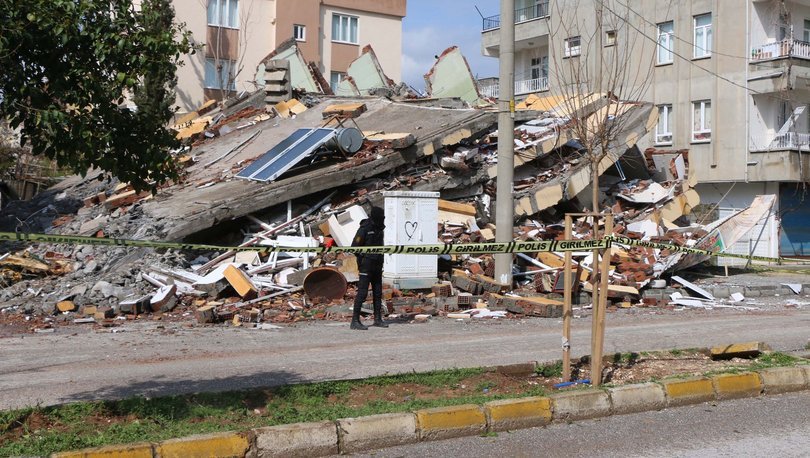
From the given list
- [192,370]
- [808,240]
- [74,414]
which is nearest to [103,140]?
[74,414]

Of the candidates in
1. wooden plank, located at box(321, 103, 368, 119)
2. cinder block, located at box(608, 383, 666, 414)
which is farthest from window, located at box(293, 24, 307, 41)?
cinder block, located at box(608, 383, 666, 414)

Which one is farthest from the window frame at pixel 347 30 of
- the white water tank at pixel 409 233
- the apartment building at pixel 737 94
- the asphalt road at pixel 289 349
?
the asphalt road at pixel 289 349

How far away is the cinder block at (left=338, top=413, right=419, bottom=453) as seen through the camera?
6.12m

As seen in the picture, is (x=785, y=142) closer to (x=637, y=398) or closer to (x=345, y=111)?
(x=345, y=111)

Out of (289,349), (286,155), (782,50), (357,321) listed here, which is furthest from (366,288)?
(782,50)

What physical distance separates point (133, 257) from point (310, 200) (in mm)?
3791

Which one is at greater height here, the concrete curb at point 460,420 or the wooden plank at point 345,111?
the wooden plank at point 345,111

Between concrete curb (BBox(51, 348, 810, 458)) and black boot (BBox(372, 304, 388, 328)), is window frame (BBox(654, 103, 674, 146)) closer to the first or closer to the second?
black boot (BBox(372, 304, 388, 328))

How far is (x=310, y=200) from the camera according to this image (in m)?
17.3

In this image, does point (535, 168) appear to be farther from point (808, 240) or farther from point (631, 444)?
point (808, 240)

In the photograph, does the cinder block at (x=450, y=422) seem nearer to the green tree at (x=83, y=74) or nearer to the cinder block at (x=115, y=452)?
the cinder block at (x=115, y=452)

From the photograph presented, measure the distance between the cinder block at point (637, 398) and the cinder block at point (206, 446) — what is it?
3314 millimetres

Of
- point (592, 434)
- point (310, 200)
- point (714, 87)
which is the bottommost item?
point (592, 434)

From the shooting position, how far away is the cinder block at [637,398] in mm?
7338
